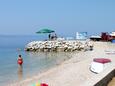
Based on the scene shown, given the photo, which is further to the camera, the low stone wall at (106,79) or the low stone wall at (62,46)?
the low stone wall at (62,46)

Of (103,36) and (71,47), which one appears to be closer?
(103,36)

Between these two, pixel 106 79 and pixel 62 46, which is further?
pixel 62 46

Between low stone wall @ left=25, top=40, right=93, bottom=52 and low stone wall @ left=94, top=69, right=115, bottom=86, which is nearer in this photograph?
low stone wall @ left=94, top=69, right=115, bottom=86

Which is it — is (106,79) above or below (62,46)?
above

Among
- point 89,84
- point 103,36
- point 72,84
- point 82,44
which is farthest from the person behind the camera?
point 82,44

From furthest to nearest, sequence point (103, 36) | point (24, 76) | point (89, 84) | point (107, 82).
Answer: point (103, 36) < point (24, 76) < point (107, 82) < point (89, 84)

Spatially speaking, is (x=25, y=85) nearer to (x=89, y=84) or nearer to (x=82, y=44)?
(x=89, y=84)

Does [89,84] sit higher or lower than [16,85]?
higher

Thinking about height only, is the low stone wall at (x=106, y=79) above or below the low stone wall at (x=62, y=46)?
above

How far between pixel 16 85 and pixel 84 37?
102 ft

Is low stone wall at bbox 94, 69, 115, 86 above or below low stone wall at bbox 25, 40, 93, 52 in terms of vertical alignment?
above

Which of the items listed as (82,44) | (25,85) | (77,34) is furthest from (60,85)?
(77,34)

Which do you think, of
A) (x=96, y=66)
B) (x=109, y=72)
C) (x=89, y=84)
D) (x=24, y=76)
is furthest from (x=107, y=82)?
(x=24, y=76)

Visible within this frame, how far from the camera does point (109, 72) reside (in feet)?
28.4
